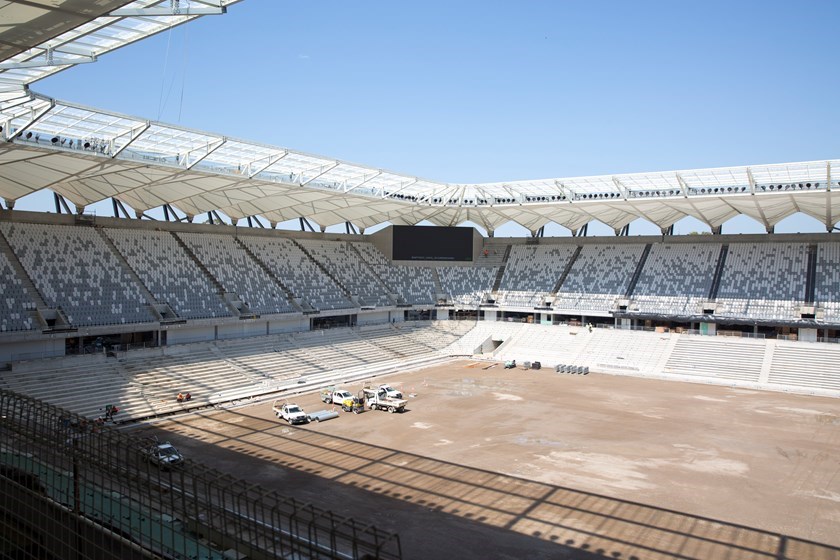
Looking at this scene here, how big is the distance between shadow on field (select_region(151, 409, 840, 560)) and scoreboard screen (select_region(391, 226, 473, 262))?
1357 inches

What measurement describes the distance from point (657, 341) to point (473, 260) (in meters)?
19.6

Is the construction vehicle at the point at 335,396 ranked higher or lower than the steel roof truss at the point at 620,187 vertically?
lower

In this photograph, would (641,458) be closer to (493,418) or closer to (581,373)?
(493,418)

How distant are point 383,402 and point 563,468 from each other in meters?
11.0

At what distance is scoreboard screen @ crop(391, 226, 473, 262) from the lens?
186 ft

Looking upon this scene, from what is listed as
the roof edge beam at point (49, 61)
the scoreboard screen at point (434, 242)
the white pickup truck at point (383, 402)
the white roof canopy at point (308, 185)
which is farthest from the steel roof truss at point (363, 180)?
the roof edge beam at point (49, 61)

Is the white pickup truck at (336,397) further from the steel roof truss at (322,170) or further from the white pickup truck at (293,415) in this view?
the steel roof truss at (322,170)

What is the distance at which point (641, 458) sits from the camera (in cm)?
2247

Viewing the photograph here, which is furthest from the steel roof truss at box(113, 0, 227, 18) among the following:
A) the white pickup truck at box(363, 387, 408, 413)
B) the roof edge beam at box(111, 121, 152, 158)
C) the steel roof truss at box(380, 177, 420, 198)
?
the steel roof truss at box(380, 177, 420, 198)

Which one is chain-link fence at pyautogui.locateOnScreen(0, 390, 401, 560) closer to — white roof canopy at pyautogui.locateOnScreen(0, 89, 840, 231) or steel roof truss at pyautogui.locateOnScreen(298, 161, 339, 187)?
white roof canopy at pyautogui.locateOnScreen(0, 89, 840, 231)

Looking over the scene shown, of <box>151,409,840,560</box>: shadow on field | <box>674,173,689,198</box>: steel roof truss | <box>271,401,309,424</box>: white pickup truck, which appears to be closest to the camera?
<box>151,409,840,560</box>: shadow on field

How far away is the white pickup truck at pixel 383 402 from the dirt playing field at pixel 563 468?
52 centimetres

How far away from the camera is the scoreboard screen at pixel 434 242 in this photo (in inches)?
2232

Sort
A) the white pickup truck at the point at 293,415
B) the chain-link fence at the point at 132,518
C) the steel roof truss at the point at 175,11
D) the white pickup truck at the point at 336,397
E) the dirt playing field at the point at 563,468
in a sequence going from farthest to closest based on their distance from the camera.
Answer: the white pickup truck at the point at 336,397, the white pickup truck at the point at 293,415, the dirt playing field at the point at 563,468, the steel roof truss at the point at 175,11, the chain-link fence at the point at 132,518
